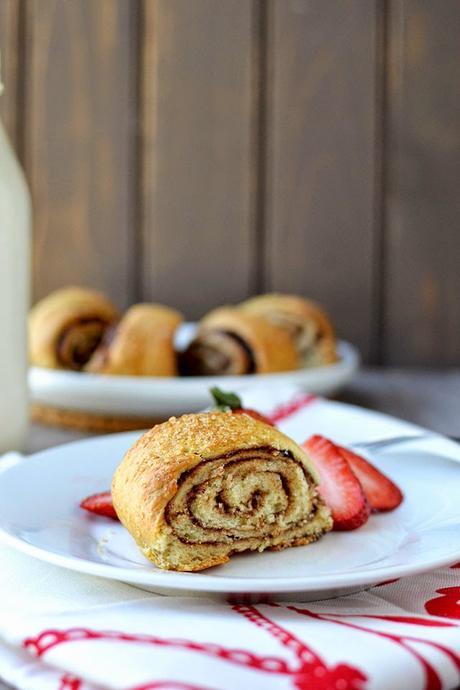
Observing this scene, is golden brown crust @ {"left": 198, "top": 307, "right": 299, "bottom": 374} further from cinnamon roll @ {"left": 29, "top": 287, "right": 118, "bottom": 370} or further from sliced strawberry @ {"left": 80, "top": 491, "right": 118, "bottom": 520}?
sliced strawberry @ {"left": 80, "top": 491, "right": 118, "bottom": 520}

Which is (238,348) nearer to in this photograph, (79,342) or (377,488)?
(79,342)

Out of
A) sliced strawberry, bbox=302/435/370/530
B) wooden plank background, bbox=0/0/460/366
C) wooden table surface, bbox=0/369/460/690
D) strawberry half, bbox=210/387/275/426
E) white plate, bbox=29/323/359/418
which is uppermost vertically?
wooden plank background, bbox=0/0/460/366

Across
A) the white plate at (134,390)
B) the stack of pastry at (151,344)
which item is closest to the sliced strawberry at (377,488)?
the white plate at (134,390)

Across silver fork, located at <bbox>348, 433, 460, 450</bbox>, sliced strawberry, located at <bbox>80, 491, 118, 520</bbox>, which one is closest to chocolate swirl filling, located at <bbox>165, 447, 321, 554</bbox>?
sliced strawberry, located at <bbox>80, 491, 118, 520</bbox>

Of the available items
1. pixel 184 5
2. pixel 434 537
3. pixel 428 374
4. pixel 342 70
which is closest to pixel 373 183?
pixel 342 70

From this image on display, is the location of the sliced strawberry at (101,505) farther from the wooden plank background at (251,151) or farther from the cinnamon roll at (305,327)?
the wooden plank background at (251,151)

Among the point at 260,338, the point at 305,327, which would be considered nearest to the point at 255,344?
the point at 260,338
